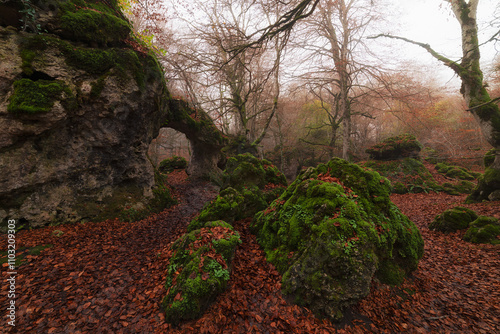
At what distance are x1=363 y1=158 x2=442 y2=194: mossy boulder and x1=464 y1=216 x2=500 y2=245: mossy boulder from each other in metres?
7.26

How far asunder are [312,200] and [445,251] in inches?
189

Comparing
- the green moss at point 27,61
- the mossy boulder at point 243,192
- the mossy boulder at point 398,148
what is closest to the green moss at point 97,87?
the green moss at point 27,61

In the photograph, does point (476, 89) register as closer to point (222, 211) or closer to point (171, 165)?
point (222, 211)

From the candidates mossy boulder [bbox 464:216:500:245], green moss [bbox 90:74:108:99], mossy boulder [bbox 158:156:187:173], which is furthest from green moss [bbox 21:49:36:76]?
mossy boulder [bbox 464:216:500:245]

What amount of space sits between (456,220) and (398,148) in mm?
11337

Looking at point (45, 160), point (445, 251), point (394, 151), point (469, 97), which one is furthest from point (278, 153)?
point (45, 160)

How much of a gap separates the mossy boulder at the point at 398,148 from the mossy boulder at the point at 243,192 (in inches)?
468

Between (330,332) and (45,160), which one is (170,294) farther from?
(45,160)

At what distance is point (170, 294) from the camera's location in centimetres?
356

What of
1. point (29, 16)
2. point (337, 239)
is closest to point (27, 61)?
point (29, 16)

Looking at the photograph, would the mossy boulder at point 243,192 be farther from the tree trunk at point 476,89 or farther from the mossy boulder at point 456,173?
the mossy boulder at point 456,173

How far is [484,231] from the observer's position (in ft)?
18.4

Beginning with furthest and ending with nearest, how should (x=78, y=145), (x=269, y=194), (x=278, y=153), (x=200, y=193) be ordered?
(x=278, y=153), (x=200, y=193), (x=269, y=194), (x=78, y=145)

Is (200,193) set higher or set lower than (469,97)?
lower
